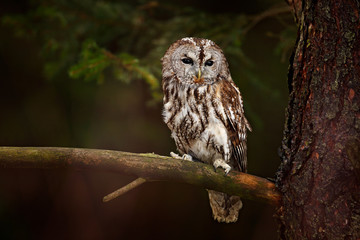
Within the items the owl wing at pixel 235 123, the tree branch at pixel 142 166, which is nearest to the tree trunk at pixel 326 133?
the tree branch at pixel 142 166

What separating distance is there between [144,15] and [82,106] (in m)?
0.99

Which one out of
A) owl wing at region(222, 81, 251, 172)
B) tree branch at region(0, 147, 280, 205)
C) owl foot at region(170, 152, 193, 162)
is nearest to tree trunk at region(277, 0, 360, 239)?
tree branch at region(0, 147, 280, 205)

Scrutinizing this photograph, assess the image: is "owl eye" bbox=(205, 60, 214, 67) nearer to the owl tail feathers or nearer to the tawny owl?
the tawny owl

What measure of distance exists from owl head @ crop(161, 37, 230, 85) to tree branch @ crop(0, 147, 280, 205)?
0.63 m

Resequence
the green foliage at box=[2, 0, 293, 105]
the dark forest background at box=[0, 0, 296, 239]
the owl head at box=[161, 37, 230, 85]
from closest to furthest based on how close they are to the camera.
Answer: the owl head at box=[161, 37, 230, 85] < the green foliage at box=[2, 0, 293, 105] < the dark forest background at box=[0, 0, 296, 239]

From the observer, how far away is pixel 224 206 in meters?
2.17

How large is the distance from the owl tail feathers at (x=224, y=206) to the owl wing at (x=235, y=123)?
0.19 metres

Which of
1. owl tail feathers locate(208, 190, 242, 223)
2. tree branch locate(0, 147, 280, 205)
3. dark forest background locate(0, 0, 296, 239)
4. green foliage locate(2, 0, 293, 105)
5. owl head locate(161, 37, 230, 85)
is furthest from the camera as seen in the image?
dark forest background locate(0, 0, 296, 239)

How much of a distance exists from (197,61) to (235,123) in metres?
0.38

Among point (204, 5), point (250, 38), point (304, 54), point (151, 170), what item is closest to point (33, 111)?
point (204, 5)

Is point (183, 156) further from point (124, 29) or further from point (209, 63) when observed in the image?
point (124, 29)

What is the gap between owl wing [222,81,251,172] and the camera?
6.68ft

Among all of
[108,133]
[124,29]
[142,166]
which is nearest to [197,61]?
[142,166]

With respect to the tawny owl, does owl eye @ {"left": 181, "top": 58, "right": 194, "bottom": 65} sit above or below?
above
